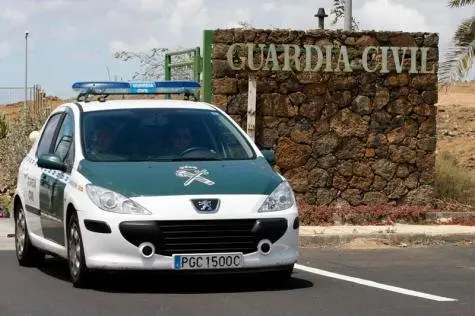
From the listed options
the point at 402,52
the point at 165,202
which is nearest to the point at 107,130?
the point at 165,202

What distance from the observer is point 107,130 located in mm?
10414

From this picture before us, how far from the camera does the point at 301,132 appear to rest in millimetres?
17688

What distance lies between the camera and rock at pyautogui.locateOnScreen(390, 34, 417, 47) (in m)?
18.0

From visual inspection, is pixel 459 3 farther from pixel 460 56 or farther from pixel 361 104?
pixel 361 104

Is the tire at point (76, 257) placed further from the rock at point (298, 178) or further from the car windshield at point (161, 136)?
the rock at point (298, 178)

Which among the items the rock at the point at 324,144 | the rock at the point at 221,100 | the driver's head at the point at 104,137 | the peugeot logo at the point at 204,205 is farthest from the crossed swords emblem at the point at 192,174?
the rock at the point at 324,144

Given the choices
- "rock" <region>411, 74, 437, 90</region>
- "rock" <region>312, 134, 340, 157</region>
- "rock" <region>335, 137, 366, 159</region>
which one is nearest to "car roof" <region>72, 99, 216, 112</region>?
→ "rock" <region>312, 134, 340, 157</region>

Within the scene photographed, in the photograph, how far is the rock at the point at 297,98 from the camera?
17597 mm

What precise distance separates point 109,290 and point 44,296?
0.57m

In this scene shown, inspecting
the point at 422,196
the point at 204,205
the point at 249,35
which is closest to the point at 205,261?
the point at 204,205

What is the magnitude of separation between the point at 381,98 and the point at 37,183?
829 cm

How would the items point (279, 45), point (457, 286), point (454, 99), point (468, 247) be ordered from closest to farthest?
point (457, 286) < point (468, 247) < point (279, 45) < point (454, 99)

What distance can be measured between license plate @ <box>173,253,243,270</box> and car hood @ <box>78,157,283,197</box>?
1.76ft

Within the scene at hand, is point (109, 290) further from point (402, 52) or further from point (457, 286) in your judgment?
point (402, 52)
